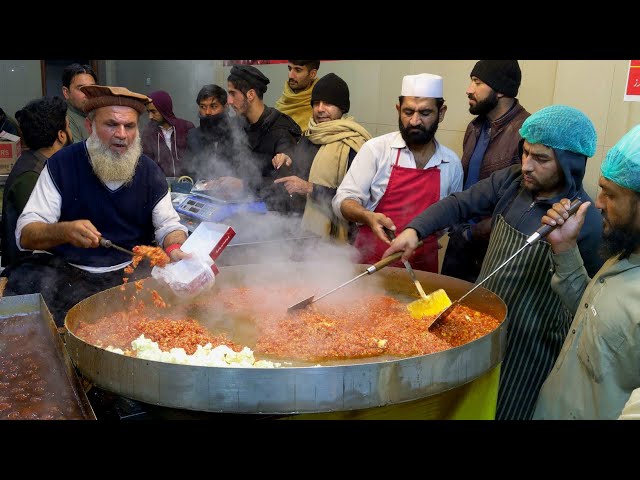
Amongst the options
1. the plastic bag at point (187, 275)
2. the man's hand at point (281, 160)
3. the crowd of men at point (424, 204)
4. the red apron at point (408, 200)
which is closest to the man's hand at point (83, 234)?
the crowd of men at point (424, 204)

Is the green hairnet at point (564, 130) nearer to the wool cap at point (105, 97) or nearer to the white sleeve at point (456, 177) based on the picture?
the white sleeve at point (456, 177)

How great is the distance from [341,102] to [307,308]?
2.30 metres

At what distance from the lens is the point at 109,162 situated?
3.19m

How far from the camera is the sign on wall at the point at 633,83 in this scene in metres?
3.54

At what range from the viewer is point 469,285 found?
9.24 ft

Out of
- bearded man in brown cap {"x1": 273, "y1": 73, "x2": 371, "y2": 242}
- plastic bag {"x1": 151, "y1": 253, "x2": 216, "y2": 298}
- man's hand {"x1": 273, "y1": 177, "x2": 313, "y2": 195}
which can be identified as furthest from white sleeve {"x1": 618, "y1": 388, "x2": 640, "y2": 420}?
man's hand {"x1": 273, "y1": 177, "x2": 313, "y2": 195}

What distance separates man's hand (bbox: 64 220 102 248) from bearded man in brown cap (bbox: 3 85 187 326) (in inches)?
14.8

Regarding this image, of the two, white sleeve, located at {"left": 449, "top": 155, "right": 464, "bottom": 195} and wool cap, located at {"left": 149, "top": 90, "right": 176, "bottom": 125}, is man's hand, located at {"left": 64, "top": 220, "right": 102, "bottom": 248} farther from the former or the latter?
wool cap, located at {"left": 149, "top": 90, "right": 176, "bottom": 125}

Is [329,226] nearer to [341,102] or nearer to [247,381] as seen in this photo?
[341,102]

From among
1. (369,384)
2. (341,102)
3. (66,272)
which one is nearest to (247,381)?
(369,384)

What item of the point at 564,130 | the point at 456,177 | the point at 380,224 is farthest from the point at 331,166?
the point at 564,130

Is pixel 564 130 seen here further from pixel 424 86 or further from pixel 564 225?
pixel 424 86

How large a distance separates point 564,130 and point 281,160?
2499mm

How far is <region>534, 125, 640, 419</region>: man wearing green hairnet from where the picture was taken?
79.0 inches
